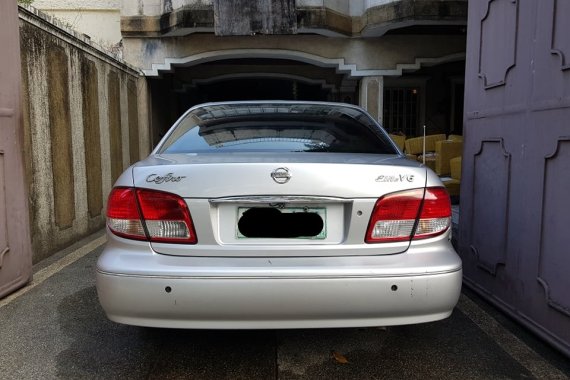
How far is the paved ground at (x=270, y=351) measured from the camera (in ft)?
8.53

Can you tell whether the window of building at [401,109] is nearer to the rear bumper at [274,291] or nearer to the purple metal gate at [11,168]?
the purple metal gate at [11,168]

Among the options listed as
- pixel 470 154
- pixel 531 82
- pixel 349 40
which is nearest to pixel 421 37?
pixel 349 40

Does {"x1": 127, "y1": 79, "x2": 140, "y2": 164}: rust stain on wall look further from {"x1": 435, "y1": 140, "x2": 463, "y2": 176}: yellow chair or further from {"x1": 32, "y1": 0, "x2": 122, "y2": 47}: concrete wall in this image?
{"x1": 435, "y1": 140, "x2": 463, "y2": 176}: yellow chair

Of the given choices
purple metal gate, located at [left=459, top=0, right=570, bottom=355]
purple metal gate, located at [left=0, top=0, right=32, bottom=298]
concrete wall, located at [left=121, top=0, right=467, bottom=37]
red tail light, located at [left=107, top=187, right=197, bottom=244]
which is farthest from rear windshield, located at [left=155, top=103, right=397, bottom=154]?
concrete wall, located at [left=121, top=0, right=467, bottom=37]

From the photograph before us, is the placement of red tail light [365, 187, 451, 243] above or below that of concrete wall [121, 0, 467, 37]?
below

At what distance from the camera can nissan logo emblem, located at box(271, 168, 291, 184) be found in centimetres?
225

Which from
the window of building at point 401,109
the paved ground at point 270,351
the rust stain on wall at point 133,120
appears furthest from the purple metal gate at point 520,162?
the window of building at point 401,109

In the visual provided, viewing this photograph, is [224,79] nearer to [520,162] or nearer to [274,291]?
[520,162]

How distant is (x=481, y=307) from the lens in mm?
3543

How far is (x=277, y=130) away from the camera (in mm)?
3023

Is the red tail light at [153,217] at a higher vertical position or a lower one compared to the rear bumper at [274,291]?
higher

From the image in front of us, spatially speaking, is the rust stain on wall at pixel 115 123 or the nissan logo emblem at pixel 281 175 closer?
the nissan logo emblem at pixel 281 175

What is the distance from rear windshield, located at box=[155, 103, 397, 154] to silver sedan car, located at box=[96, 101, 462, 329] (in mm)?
412

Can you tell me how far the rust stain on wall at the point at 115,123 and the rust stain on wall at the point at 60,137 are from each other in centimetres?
166
